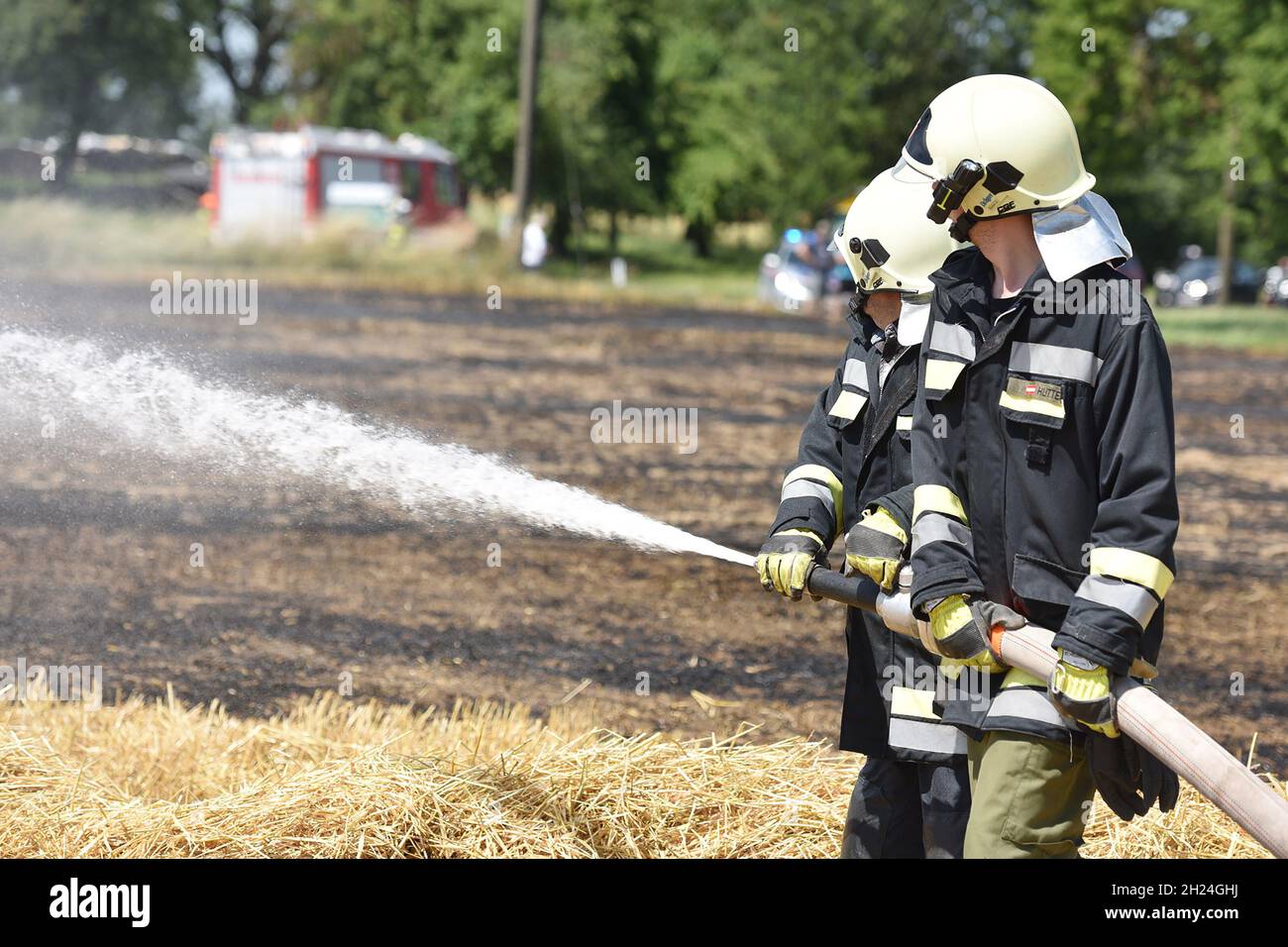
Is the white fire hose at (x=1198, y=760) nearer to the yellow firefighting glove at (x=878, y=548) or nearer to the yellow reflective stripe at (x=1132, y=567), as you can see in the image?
the yellow reflective stripe at (x=1132, y=567)

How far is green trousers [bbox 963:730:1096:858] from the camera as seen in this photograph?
3.29 meters

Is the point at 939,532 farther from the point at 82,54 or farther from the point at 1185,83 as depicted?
the point at 82,54

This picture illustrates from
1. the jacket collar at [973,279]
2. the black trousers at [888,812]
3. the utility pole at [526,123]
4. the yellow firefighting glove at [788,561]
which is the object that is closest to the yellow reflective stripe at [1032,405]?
the jacket collar at [973,279]

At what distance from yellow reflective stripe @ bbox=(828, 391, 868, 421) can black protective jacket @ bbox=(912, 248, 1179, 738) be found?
520mm

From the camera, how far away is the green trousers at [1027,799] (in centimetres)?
329

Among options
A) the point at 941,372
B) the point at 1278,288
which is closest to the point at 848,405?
the point at 941,372

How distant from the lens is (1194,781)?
122 inches

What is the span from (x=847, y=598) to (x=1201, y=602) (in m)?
5.76

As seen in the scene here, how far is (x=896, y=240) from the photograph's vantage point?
4.03 m

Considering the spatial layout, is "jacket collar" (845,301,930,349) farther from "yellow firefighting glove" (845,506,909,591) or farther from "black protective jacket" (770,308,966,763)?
"yellow firefighting glove" (845,506,909,591)

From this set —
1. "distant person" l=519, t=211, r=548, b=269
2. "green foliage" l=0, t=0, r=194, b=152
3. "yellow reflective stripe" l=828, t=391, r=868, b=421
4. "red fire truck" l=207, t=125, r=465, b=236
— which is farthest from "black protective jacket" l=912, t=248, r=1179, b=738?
"green foliage" l=0, t=0, r=194, b=152
